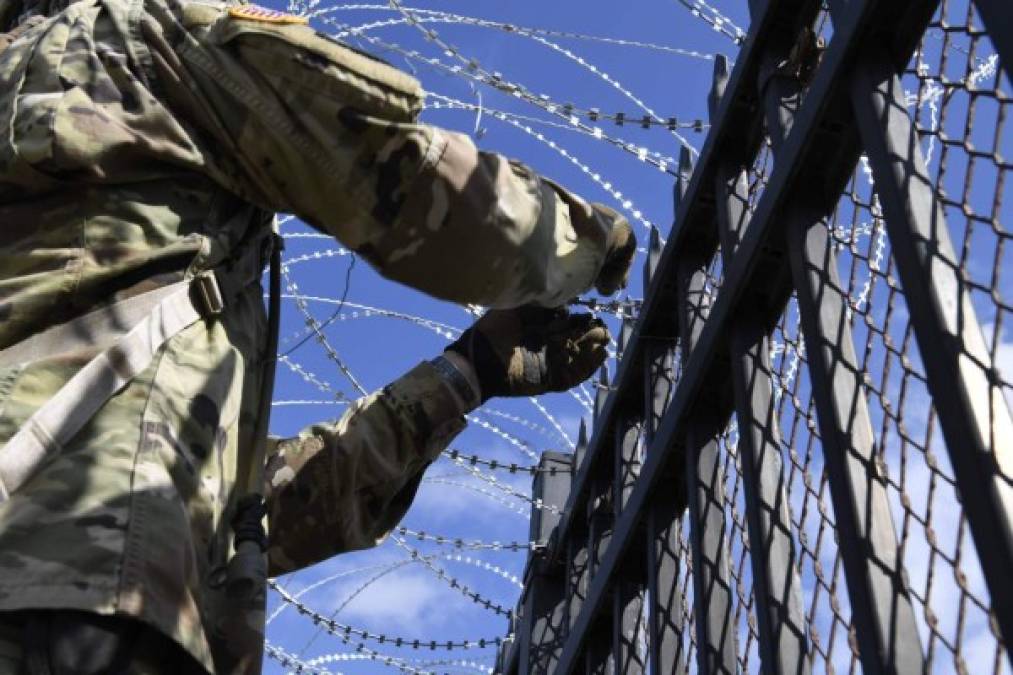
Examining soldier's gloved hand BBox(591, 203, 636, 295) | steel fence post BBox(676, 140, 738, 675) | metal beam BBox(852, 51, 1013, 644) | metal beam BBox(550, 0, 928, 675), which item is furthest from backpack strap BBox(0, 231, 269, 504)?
steel fence post BBox(676, 140, 738, 675)

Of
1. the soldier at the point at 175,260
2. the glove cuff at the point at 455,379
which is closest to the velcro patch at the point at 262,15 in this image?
the soldier at the point at 175,260

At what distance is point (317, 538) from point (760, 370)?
1093mm

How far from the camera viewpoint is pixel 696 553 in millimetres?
3434

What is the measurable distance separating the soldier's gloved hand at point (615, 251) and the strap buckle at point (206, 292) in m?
0.79

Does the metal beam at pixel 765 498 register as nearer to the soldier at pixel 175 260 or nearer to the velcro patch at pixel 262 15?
the soldier at pixel 175 260

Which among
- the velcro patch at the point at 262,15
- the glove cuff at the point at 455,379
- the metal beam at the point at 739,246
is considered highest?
the metal beam at the point at 739,246

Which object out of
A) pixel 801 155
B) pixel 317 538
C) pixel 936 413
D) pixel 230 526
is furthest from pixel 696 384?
pixel 230 526

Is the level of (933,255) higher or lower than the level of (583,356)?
lower

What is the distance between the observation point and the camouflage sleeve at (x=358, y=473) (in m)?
3.18

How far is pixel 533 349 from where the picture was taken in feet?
10.4

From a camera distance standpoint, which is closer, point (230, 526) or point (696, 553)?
point (230, 526)

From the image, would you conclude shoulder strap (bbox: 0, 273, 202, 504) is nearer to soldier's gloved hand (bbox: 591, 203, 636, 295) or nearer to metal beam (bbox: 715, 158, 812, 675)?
soldier's gloved hand (bbox: 591, 203, 636, 295)

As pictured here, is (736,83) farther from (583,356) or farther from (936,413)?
(936,413)

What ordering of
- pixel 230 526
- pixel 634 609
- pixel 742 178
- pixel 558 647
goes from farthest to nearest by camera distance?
Result: pixel 558 647 < pixel 634 609 < pixel 742 178 < pixel 230 526
